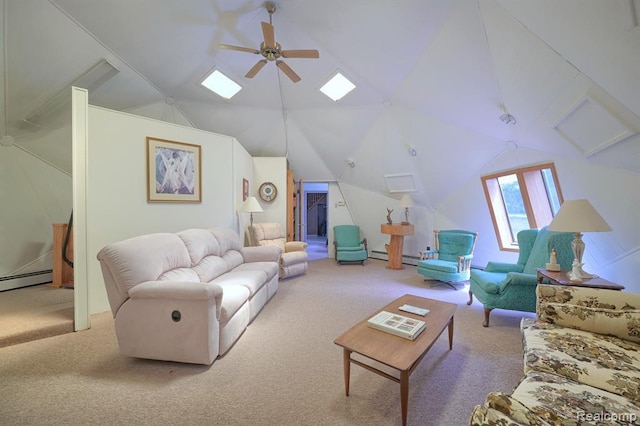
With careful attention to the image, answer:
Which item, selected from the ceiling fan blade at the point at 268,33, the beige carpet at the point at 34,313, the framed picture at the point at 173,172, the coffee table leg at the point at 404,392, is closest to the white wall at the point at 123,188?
the framed picture at the point at 173,172

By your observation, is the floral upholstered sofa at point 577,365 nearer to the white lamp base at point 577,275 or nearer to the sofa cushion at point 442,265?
the white lamp base at point 577,275

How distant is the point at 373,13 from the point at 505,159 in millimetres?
3000

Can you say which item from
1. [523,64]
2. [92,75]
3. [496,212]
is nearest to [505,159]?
[496,212]

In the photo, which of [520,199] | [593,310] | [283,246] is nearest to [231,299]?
[593,310]

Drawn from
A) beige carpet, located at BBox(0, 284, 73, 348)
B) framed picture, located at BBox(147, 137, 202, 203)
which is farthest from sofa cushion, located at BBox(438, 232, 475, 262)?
beige carpet, located at BBox(0, 284, 73, 348)

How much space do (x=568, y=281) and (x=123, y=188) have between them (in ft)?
16.4

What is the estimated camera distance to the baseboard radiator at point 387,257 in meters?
6.30

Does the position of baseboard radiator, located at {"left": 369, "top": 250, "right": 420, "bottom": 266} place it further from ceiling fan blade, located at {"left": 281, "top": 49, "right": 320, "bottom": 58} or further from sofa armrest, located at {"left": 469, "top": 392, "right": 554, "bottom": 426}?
sofa armrest, located at {"left": 469, "top": 392, "right": 554, "bottom": 426}

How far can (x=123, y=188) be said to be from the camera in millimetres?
3340

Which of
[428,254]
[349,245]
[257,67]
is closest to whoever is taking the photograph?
[257,67]

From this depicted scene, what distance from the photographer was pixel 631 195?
2.72 metres

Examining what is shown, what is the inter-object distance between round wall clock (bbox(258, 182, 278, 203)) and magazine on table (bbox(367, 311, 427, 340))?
4447 mm

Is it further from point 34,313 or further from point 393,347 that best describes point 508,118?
point 34,313

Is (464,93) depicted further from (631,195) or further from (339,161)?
(339,161)
